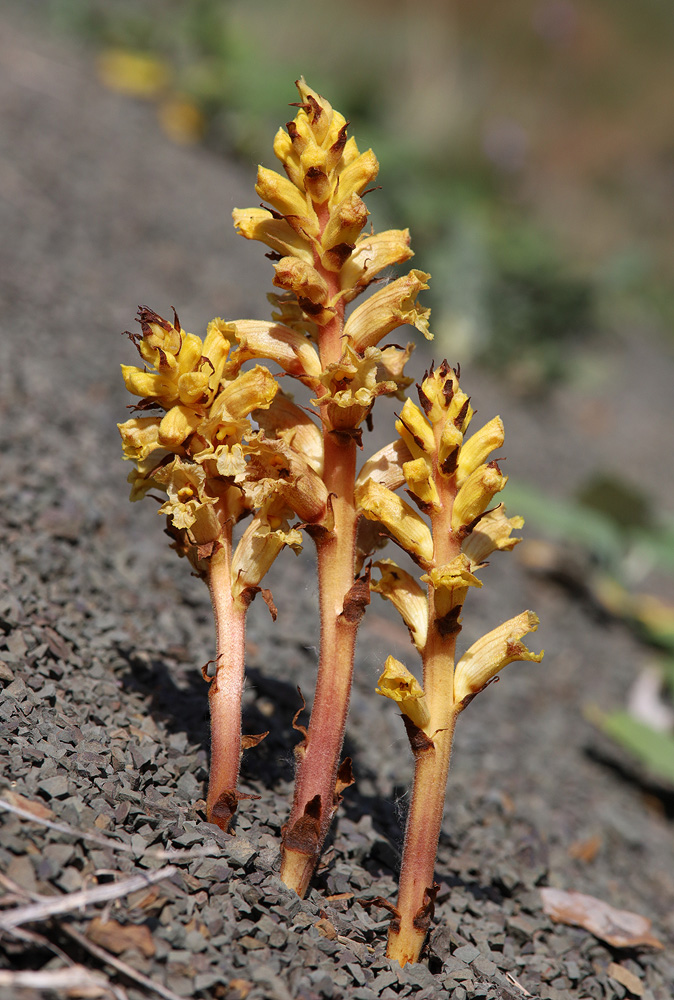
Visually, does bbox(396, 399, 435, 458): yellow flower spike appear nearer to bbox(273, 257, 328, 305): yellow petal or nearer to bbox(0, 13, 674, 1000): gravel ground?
bbox(273, 257, 328, 305): yellow petal

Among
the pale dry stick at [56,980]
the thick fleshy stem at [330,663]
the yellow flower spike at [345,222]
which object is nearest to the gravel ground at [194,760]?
the pale dry stick at [56,980]

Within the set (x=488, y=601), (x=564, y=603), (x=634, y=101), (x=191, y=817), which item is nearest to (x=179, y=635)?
(x=191, y=817)

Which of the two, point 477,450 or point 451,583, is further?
point 477,450

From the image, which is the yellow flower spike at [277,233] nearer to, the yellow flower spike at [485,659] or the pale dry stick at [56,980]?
the yellow flower spike at [485,659]

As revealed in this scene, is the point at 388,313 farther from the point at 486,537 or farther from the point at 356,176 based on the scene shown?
the point at 486,537

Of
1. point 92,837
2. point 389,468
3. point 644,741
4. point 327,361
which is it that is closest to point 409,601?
point 389,468
